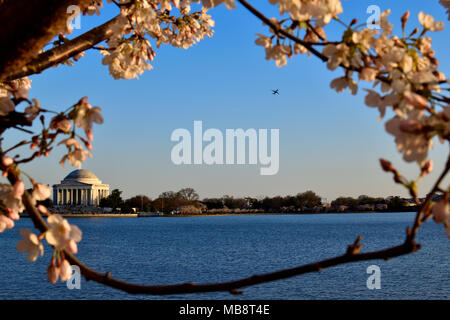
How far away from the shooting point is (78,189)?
429ft

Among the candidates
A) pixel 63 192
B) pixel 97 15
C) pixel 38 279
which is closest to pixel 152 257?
pixel 38 279

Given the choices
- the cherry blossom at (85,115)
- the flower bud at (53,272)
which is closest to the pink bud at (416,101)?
the cherry blossom at (85,115)

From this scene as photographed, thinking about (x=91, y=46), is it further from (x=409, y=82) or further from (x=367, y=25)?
(x=409, y=82)

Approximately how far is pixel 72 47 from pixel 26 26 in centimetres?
89

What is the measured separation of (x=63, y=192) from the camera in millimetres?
129875

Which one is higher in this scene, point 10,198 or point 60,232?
point 10,198

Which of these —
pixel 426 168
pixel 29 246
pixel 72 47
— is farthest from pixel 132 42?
pixel 426 168

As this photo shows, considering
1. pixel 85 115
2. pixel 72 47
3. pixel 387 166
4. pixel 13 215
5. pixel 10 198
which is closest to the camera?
pixel 387 166

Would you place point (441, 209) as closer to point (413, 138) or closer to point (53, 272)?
point (413, 138)

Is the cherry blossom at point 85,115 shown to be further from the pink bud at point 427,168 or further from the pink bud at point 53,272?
the pink bud at point 427,168

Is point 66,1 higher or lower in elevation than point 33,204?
higher

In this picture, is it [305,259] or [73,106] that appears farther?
[305,259]

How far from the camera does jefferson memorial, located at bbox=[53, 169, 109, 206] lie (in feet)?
422
